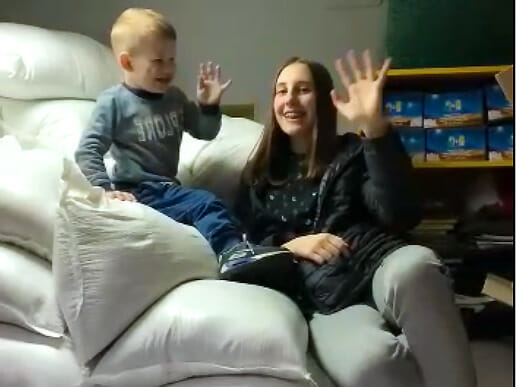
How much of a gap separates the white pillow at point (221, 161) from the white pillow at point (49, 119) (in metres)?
0.28

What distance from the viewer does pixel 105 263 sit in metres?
1.48

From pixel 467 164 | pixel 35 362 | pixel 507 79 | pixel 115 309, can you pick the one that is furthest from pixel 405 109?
pixel 35 362

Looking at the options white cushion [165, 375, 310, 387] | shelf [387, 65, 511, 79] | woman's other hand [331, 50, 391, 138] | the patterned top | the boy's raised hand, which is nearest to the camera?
white cushion [165, 375, 310, 387]

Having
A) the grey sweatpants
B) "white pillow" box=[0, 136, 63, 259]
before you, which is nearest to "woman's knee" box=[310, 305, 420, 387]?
the grey sweatpants

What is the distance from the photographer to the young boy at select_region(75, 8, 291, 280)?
6.12 ft

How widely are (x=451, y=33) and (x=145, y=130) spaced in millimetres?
924

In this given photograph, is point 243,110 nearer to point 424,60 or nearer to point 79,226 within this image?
point 424,60

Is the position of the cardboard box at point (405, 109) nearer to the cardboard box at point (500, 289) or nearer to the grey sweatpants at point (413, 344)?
the cardboard box at point (500, 289)

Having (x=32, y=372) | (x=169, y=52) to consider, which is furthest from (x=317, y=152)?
(x=32, y=372)

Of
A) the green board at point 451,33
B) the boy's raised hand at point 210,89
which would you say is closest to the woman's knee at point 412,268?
the boy's raised hand at point 210,89

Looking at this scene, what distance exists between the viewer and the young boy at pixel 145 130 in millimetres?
1866

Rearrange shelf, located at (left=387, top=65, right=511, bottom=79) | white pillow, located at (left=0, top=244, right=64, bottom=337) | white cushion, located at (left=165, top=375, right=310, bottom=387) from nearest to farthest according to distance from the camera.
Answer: white cushion, located at (left=165, top=375, right=310, bottom=387) → white pillow, located at (left=0, top=244, right=64, bottom=337) → shelf, located at (left=387, top=65, right=511, bottom=79)

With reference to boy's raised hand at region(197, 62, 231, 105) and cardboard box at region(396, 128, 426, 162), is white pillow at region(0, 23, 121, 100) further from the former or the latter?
cardboard box at region(396, 128, 426, 162)

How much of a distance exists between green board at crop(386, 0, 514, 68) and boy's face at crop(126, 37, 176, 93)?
0.73 metres
